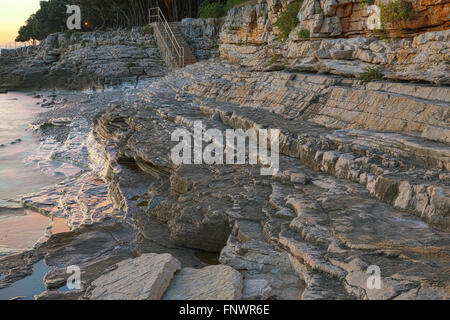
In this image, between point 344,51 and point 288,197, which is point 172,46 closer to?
point 344,51

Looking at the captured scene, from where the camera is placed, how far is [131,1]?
34.8 metres

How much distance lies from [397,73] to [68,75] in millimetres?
25988

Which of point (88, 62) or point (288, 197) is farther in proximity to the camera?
point (88, 62)

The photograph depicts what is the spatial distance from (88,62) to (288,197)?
26.2m

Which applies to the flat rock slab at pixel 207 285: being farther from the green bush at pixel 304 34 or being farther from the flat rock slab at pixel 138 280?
the green bush at pixel 304 34

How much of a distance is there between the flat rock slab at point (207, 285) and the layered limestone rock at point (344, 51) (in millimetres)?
5458

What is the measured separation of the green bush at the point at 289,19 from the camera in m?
14.2

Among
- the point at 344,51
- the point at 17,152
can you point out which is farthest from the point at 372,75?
the point at 17,152

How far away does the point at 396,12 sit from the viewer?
9641 millimetres

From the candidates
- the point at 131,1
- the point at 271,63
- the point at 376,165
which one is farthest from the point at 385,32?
the point at 131,1

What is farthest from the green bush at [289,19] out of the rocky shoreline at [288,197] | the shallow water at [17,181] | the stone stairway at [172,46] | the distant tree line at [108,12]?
the distant tree line at [108,12]

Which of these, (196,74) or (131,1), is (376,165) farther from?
(131,1)

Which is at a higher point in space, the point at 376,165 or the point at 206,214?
the point at 376,165

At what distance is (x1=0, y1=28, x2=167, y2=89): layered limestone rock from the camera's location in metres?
26.2
